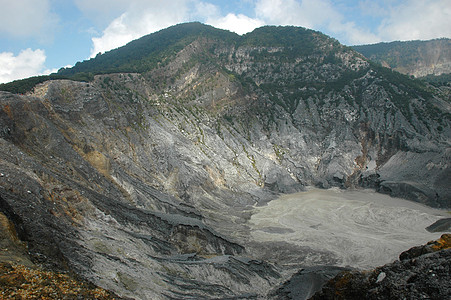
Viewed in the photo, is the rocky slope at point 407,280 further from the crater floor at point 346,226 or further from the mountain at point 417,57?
the mountain at point 417,57

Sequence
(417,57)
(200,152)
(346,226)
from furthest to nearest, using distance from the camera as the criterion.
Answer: (417,57), (200,152), (346,226)

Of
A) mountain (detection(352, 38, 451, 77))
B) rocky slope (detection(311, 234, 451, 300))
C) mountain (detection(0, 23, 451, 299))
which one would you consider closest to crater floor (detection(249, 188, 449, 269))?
mountain (detection(0, 23, 451, 299))

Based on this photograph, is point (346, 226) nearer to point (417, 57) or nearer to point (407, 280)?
point (407, 280)

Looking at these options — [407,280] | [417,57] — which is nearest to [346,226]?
[407,280]

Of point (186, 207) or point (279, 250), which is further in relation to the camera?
point (186, 207)

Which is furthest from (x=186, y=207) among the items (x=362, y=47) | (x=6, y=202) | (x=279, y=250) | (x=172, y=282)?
(x=362, y=47)

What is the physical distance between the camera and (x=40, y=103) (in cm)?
3447

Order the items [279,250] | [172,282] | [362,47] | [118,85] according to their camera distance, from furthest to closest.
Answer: [362,47] < [118,85] < [279,250] < [172,282]

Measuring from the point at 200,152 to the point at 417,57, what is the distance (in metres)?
127

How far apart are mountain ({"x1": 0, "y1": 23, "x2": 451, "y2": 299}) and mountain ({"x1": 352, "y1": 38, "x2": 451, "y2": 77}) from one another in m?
57.4

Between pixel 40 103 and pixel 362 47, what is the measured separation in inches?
6186

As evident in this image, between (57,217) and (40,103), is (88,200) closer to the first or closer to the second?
(57,217)

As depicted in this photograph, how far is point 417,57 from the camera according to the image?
132m

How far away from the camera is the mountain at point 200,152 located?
64.0 feet
